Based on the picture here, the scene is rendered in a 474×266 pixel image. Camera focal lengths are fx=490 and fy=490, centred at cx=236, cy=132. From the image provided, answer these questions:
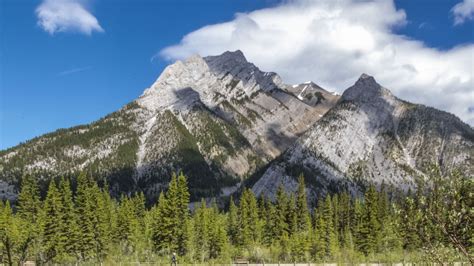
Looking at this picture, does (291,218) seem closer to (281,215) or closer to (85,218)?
(281,215)

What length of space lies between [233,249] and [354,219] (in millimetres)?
36654

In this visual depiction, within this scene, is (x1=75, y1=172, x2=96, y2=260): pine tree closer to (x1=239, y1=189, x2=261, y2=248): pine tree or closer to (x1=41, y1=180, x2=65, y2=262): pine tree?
(x1=41, y1=180, x2=65, y2=262): pine tree

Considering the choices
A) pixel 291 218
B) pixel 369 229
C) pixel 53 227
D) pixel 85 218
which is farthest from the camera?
pixel 291 218

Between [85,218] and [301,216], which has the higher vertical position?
[301,216]

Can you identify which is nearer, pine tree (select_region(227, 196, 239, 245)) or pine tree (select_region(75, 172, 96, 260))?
pine tree (select_region(75, 172, 96, 260))

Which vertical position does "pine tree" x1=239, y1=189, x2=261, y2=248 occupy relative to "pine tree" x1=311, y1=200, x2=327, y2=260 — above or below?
above

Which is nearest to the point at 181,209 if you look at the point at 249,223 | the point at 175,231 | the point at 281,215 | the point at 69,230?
the point at 175,231

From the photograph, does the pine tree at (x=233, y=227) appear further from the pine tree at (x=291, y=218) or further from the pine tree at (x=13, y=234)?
the pine tree at (x=13, y=234)

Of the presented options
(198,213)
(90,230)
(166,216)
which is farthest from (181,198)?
(198,213)

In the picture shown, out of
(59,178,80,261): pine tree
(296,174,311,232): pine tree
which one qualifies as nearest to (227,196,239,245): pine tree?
(296,174,311,232): pine tree

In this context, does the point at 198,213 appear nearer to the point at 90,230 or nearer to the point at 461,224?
the point at 90,230

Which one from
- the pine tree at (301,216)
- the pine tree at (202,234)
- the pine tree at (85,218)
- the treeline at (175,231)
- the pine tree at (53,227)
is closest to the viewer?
the treeline at (175,231)

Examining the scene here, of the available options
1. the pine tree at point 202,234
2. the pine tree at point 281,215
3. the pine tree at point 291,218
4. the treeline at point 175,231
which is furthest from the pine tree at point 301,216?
the pine tree at point 202,234

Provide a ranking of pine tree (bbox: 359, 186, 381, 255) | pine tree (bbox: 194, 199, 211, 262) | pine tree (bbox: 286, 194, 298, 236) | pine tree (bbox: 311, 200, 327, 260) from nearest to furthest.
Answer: pine tree (bbox: 194, 199, 211, 262), pine tree (bbox: 311, 200, 327, 260), pine tree (bbox: 359, 186, 381, 255), pine tree (bbox: 286, 194, 298, 236)
